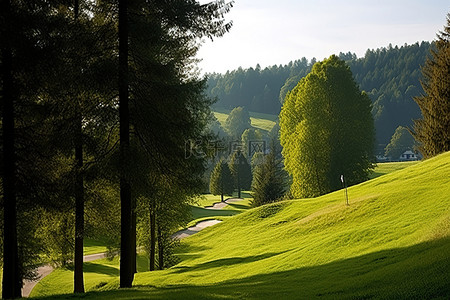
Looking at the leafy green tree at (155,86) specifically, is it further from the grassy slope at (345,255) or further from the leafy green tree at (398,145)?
the leafy green tree at (398,145)

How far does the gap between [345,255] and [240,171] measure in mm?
87559

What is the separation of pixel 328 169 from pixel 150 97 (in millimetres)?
31605

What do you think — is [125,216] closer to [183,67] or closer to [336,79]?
[183,67]

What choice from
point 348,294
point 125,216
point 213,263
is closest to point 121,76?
point 125,216

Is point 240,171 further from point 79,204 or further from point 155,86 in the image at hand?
point 155,86

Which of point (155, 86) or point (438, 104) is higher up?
point (438, 104)

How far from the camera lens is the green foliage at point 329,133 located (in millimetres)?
43469

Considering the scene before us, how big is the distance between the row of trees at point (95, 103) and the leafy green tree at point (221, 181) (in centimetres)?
7242

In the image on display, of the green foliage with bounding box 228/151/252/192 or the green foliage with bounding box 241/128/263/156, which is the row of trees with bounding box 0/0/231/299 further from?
the green foliage with bounding box 241/128/263/156

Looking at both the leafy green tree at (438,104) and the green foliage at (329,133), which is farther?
the green foliage at (329,133)

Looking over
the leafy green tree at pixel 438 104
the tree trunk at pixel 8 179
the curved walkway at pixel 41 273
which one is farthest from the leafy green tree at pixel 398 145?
the tree trunk at pixel 8 179

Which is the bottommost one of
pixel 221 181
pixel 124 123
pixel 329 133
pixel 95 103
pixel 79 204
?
pixel 221 181

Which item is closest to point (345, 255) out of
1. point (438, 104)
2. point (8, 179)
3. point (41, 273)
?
point (8, 179)

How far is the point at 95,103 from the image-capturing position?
14.7 meters
